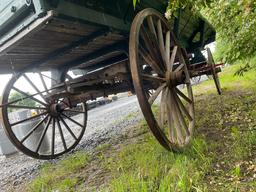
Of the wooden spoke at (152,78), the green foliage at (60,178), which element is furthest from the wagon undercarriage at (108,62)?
the green foliage at (60,178)

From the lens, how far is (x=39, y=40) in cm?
321

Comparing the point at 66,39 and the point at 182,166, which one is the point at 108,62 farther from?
the point at 182,166

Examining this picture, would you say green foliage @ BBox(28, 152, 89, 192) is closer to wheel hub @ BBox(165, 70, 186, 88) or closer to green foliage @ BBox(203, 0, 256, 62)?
wheel hub @ BBox(165, 70, 186, 88)

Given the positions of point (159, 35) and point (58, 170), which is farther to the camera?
point (58, 170)

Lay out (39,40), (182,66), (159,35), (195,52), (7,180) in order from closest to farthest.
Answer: (39,40), (159,35), (182,66), (7,180), (195,52)

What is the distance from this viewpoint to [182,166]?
2545 mm

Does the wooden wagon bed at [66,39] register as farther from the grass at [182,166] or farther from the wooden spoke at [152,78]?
the grass at [182,166]

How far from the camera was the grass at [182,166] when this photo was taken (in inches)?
89.8

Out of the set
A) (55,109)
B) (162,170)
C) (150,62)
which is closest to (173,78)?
(150,62)

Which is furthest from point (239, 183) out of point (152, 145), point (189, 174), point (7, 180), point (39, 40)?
point (7, 180)

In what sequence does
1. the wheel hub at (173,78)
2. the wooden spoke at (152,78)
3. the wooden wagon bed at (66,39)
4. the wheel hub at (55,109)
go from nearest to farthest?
1. the wooden wagon bed at (66,39)
2. the wooden spoke at (152,78)
3. the wheel hub at (173,78)
4. the wheel hub at (55,109)

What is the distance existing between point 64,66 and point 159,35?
194 cm

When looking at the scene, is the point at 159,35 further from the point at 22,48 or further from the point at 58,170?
the point at 58,170

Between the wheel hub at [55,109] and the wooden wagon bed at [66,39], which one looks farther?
the wheel hub at [55,109]
